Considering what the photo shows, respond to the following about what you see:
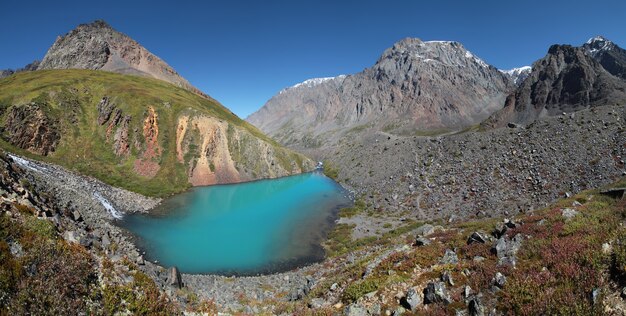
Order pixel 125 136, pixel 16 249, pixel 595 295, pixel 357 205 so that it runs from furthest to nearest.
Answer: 1. pixel 125 136
2. pixel 357 205
3. pixel 16 249
4. pixel 595 295

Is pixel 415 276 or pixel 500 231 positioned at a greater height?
pixel 500 231

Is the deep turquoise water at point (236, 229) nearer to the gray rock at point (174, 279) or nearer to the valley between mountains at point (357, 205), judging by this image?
the valley between mountains at point (357, 205)

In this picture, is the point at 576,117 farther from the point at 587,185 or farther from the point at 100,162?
the point at 100,162

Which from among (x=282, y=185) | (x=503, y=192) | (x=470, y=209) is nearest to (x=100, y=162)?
(x=282, y=185)

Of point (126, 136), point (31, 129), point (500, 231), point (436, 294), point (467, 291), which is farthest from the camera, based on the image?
point (126, 136)

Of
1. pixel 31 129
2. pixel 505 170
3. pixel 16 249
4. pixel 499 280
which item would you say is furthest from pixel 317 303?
pixel 31 129

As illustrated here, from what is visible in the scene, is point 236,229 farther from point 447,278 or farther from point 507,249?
point 507,249
